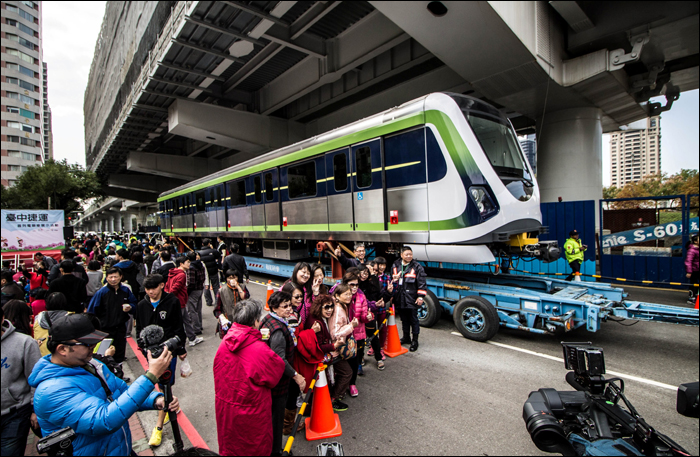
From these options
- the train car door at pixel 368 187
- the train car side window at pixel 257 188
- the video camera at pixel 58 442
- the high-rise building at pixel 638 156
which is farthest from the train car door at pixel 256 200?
the high-rise building at pixel 638 156

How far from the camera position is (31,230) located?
12.8 m

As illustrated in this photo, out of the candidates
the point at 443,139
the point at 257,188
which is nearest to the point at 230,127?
the point at 257,188

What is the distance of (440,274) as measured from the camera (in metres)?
8.17

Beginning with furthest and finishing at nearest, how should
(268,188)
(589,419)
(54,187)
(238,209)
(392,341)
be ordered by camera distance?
(54,187)
(238,209)
(268,188)
(392,341)
(589,419)

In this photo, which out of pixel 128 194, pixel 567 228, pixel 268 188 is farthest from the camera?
pixel 128 194

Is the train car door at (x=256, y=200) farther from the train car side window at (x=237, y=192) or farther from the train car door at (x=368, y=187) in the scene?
the train car door at (x=368, y=187)

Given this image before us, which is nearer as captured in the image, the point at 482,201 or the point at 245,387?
the point at 245,387

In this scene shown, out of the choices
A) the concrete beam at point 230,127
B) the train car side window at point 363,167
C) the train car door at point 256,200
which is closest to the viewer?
the train car side window at point 363,167

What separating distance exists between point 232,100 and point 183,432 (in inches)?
725

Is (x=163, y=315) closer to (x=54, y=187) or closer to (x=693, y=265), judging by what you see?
(x=693, y=265)

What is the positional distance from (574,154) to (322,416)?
13.4 m

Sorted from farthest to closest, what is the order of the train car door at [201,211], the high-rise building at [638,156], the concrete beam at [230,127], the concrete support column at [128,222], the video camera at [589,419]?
the concrete support column at [128,222] < the concrete beam at [230,127] < the train car door at [201,211] < the high-rise building at [638,156] < the video camera at [589,419]

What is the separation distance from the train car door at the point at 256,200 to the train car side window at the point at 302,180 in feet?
5.84

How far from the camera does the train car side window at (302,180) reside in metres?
9.02
